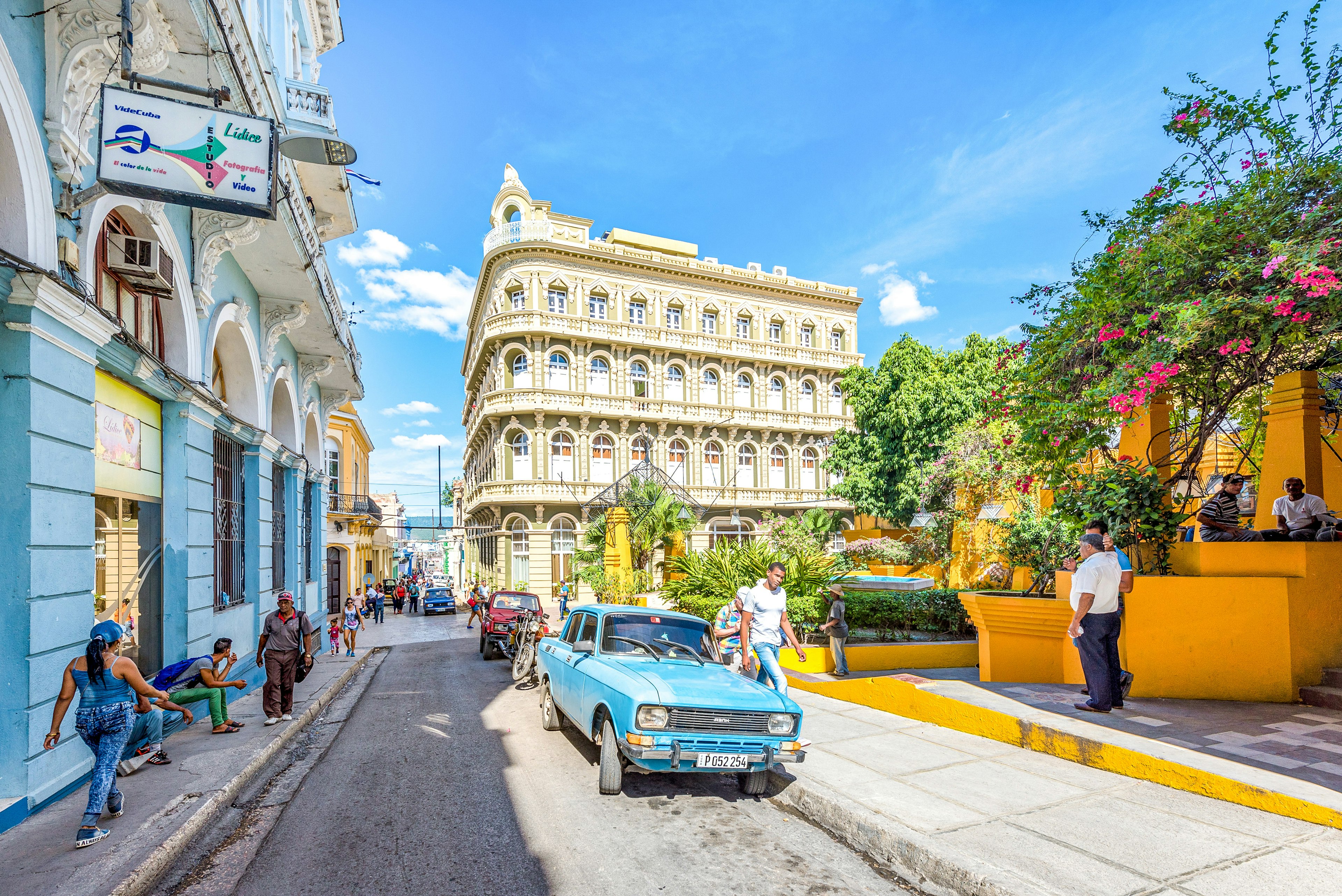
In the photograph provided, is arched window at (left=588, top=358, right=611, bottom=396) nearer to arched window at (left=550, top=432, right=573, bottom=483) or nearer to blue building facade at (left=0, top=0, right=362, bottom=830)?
arched window at (left=550, top=432, right=573, bottom=483)

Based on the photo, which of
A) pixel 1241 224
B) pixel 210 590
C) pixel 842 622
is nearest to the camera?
pixel 1241 224

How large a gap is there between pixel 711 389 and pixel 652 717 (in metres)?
31.9

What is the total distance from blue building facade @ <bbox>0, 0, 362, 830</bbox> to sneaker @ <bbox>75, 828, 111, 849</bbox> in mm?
798

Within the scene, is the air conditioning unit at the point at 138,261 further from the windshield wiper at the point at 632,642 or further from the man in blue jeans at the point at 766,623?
the man in blue jeans at the point at 766,623

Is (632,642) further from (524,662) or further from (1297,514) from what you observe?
(1297,514)

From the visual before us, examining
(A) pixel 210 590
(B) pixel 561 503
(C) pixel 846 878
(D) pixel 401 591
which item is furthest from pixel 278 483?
(D) pixel 401 591

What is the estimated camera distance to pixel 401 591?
1518 inches

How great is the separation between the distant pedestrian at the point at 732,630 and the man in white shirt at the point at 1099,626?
3.30 meters

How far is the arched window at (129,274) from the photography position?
→ 24.6 ft

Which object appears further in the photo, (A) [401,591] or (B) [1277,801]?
(A) [401,591]

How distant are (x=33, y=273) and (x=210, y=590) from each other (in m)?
5.74

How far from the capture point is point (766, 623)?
7.78m

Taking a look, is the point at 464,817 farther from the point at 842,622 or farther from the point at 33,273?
the point at 842,622

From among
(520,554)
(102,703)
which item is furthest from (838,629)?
(520,554)
